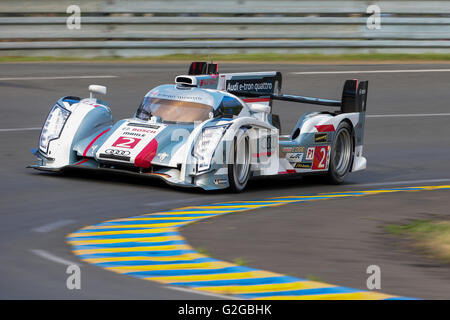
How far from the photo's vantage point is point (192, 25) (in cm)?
2148

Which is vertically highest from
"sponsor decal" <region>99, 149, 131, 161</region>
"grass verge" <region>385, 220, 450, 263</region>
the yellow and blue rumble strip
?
"sponsor decal" <region>99, 149, 131, 161</region>

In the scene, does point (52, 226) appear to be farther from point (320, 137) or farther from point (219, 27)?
point (219, 27)

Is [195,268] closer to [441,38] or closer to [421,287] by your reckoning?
[421,287]

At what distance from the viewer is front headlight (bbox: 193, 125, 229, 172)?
10391 millimetres

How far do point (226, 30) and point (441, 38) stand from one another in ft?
18.4

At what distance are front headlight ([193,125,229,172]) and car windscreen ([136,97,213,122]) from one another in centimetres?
63

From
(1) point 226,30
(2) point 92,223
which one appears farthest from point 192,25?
(2) point 92,223

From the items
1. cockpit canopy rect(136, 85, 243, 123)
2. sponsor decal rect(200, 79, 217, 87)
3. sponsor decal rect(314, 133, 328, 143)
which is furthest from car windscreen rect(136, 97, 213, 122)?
sponsor decal rect(314, 133, 328, 143)

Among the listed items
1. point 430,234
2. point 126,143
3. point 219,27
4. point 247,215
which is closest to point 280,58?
point 219,27

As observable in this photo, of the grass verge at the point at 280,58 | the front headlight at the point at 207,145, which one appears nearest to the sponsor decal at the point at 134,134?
the front headlight at the point at 207,145

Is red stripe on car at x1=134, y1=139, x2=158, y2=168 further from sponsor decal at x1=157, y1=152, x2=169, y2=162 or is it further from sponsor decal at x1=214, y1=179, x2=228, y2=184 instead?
sponsor decal at x1=214, y1=179, x2=228, y2=184

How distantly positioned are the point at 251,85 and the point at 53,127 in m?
3.04

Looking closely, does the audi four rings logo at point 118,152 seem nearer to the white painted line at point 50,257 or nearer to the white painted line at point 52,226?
the white painted line at point 52,226

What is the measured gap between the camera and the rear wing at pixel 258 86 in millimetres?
12430
